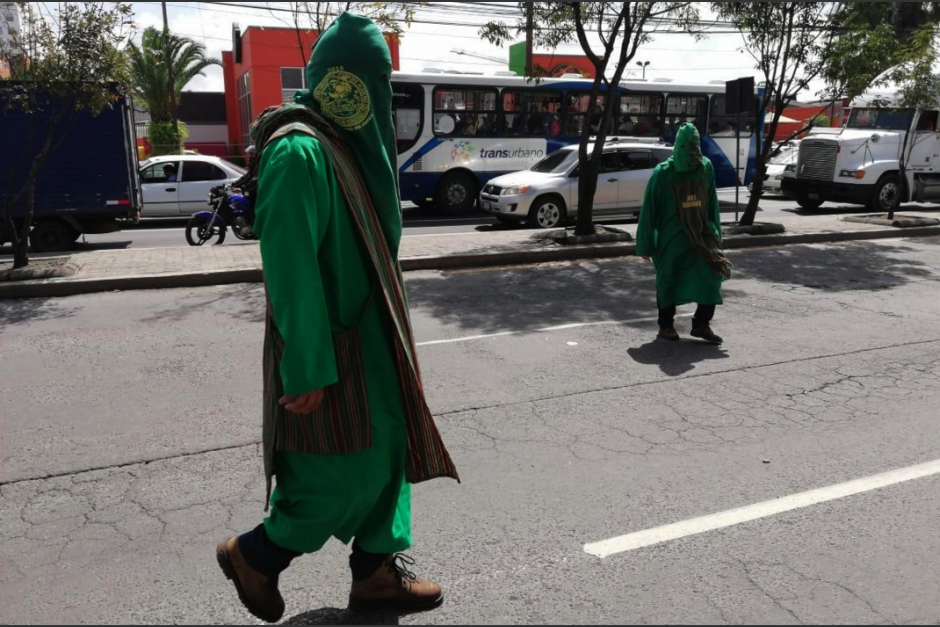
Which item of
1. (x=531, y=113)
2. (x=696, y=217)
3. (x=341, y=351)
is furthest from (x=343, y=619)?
(x=531, y=113)

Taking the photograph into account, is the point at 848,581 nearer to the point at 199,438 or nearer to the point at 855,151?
the point at 199,438

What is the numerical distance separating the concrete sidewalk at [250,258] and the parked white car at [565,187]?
1.50m

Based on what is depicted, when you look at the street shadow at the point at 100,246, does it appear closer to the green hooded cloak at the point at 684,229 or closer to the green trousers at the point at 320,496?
the green hooded cloak at the point at 684,229

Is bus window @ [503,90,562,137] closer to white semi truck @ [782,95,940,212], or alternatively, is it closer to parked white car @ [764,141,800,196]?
white semi truck @ [782,95,940,212]

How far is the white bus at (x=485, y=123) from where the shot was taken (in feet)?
57.8

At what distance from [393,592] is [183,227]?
52.3 feet

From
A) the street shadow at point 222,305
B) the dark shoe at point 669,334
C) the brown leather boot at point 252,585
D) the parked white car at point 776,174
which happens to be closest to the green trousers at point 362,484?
the brown leather boot at point 252,585

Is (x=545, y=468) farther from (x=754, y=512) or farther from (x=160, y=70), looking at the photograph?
(x=160, y=70)

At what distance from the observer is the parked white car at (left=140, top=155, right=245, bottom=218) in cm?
1656

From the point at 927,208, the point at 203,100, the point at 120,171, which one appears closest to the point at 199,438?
the point at 120,171

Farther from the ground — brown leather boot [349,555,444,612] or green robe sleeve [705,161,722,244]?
green robe sleeve [705,161,722,244]

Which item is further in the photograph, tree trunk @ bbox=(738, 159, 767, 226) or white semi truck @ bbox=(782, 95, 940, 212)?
white semi truck @ bbox=(782, 95, 940, 212)

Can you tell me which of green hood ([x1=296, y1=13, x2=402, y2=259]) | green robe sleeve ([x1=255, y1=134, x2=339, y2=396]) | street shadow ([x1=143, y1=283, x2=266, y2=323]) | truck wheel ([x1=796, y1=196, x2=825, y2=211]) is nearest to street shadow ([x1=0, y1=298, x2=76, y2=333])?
street shadow ([x1=143, y1=283, x2=266, y2=323])

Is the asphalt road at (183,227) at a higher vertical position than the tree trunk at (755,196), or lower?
lower
